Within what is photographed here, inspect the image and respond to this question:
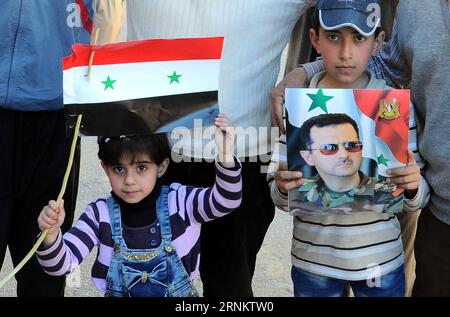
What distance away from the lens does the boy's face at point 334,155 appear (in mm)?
1965

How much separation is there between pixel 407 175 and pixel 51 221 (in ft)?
3.40

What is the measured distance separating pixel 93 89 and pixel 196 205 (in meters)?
0.49

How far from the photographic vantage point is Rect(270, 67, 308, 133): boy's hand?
7.20 ft

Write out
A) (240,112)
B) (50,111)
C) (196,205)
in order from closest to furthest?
(196,205) < (240,112) < (50,111)

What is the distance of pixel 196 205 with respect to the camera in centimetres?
211

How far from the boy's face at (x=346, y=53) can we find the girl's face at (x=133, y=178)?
65cm

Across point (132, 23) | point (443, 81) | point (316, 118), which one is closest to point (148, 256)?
point (316, 118)

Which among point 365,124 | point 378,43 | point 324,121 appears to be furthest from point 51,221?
point 378,43

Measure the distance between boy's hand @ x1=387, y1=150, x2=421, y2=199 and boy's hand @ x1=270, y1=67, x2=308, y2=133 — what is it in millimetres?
391

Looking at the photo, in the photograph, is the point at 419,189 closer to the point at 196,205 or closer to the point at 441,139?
the point at 441,139

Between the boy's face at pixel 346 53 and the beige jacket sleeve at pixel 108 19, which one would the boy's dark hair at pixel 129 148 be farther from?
the beige jacket sleeve at pixel 108 19

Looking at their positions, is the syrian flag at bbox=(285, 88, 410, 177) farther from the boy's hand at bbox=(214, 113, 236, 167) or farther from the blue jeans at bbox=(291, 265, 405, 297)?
the blue jeans at bbox=(291, 265, 405, 297)

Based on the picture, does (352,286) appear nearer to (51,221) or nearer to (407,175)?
(407,175)

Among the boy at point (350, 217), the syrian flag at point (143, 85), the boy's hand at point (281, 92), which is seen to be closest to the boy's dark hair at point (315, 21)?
the boy at point (350, 217)
